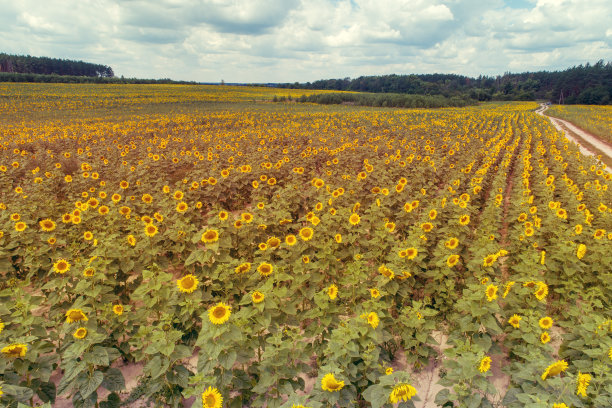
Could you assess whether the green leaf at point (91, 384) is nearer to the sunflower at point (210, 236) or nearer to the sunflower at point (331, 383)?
the sunflower at point (210, 236)

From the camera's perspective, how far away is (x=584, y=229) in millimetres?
6082

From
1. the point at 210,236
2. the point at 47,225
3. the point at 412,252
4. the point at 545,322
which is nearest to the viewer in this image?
the point at 545,322

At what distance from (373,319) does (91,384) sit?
2.83m

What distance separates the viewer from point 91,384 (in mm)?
3078

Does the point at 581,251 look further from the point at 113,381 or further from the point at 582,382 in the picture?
the point at 113,381

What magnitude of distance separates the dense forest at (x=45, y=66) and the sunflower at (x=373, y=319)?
485ft

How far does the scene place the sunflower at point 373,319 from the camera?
11.0ft

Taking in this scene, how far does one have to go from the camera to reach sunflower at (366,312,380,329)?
3.35 meters

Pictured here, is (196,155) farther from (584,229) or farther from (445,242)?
(584,229)

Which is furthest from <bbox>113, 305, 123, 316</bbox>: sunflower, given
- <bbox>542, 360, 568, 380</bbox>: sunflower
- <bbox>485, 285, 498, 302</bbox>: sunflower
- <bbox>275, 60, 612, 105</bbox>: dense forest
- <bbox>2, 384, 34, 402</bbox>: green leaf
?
<bbox>275, 60, 612, 105</bbox>: dense forest

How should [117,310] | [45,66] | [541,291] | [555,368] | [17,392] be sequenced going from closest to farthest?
[17,392], [555,368], [117,310], [541,291], [45,66]

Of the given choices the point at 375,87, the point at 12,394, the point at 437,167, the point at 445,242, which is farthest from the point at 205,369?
the point at 375,87

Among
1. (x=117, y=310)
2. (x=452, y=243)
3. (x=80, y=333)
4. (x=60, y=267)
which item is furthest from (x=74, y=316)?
(x=452, y=243)

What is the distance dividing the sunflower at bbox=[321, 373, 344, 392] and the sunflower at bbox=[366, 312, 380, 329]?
0.74 m
